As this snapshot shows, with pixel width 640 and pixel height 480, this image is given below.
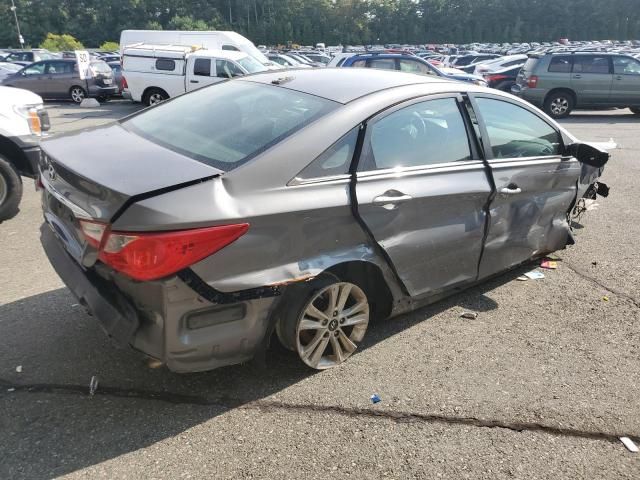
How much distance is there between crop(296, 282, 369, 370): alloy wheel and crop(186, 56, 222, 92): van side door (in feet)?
42.6

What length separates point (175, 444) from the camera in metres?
2.51

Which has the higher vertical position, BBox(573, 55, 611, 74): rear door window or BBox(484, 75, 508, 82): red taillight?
BBox(573, 55, 611, 74): rear door window

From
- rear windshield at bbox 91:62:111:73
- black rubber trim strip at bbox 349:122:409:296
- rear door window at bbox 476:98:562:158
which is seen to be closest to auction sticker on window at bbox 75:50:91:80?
rear windshield at bbox 91:62:111:73

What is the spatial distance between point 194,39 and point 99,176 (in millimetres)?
20692

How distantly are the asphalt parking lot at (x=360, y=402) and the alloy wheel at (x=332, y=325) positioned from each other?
10 centimetres

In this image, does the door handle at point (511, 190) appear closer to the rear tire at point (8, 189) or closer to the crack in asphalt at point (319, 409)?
the crack in asphalt at point (319, 409)

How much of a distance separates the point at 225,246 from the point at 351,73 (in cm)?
173

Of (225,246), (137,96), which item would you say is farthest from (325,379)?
(137,96)

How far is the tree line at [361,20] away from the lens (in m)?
88.2

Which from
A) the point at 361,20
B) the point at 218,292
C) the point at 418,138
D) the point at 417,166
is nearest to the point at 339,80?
the point at 418,138

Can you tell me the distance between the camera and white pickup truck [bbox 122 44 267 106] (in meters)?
14.8

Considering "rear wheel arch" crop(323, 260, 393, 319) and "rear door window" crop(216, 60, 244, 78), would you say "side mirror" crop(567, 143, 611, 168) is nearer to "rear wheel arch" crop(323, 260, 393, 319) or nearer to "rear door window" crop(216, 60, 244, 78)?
"rear wheel arch" crop(323, 260, 393, 319)

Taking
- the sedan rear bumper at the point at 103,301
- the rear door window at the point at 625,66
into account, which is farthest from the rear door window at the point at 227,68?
the sedan rear bumper at the point at 103,301

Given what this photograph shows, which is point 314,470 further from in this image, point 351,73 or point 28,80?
point 28,80
